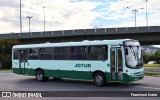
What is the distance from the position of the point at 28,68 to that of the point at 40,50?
1919 millimetres

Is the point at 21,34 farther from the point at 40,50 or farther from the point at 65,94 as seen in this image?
the point at 65,94

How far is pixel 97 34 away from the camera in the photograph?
59.2 metres

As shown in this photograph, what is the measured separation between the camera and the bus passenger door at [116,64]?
18.0 m

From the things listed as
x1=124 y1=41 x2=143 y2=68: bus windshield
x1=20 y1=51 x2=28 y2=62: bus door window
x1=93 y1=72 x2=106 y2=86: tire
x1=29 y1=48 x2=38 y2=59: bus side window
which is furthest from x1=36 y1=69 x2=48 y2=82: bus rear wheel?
x1=124 y1=41 x2=143 y2=68: bus windshield

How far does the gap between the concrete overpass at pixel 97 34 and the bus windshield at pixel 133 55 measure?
37.4 meters

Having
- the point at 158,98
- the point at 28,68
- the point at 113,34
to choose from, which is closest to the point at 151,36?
the point at 113,34

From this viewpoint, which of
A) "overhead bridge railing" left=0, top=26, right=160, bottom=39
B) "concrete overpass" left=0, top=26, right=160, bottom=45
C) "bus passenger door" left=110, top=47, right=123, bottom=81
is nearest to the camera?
"bus passenger door" left=110, top=47, right=123, bottom=81

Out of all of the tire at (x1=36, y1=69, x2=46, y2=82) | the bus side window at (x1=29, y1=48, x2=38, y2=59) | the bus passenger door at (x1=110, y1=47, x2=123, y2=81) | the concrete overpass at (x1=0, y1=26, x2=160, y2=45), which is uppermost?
the concrete overpass at (x1=0, y1=26, x2=160, y2=45)

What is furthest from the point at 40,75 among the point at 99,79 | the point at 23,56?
the point at 99,79

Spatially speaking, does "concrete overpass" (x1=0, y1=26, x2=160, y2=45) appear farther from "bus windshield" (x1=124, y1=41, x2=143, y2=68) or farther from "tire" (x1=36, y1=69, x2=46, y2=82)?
"bus windshield" (x1=124, y1=41, x2=143, y2=68)

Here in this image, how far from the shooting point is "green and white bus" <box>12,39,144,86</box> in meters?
18.2

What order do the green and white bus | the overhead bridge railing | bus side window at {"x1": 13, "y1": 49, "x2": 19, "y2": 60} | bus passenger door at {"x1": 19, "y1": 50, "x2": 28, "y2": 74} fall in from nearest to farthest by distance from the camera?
the green and white bus, bus passenger door at {"x1": 19, "y1": 50, "x2": 28, "y2": 74}, bus side window at {"x1": 13, "y1": 49, "x2": 19, "y2": 60}, the overhead bridge railing

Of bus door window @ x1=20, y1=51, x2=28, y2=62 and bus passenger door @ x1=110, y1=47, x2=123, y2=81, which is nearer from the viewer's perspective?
Answer: bus passenger door @ x1=110, y1=47, x2=123, y2=81

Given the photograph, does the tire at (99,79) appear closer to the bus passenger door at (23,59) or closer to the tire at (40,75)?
the tire at (40,75)
